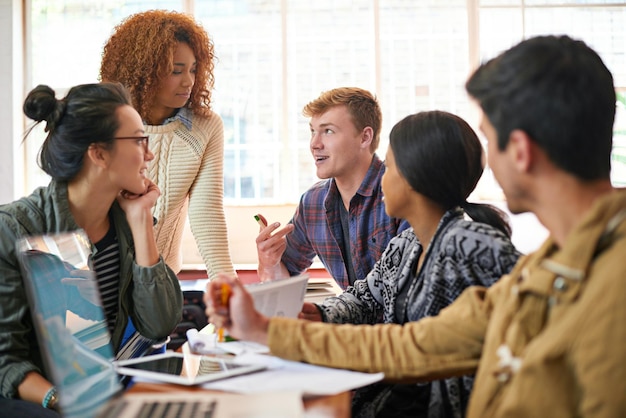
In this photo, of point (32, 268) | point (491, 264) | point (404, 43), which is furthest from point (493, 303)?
point (404, 43)

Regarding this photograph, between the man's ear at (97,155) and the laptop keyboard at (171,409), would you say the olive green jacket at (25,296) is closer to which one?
the man's ear at (97,155)

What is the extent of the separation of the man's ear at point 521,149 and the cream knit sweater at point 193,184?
166 centimetres

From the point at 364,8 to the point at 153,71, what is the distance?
4411 mm

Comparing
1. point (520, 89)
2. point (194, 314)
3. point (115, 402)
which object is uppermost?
point (520, 89)

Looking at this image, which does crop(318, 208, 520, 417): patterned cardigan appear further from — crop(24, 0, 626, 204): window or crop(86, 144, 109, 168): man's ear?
crop(24, 0, 626, 204): window

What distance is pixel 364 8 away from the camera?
6582mm

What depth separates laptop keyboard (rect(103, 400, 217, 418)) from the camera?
1.06m

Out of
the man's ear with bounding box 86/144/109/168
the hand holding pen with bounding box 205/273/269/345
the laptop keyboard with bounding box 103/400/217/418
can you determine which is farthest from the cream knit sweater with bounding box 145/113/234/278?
the laptop keyboard with bounding box 103/400/217/418

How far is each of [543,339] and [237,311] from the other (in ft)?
1.83

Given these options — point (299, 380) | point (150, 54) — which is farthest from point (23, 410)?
point (150, 54)

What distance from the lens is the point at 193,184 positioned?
104 inches

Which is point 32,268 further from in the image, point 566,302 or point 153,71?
point 153,71

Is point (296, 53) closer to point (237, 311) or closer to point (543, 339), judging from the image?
point (237, 311)

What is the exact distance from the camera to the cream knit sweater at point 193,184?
8.33ft
